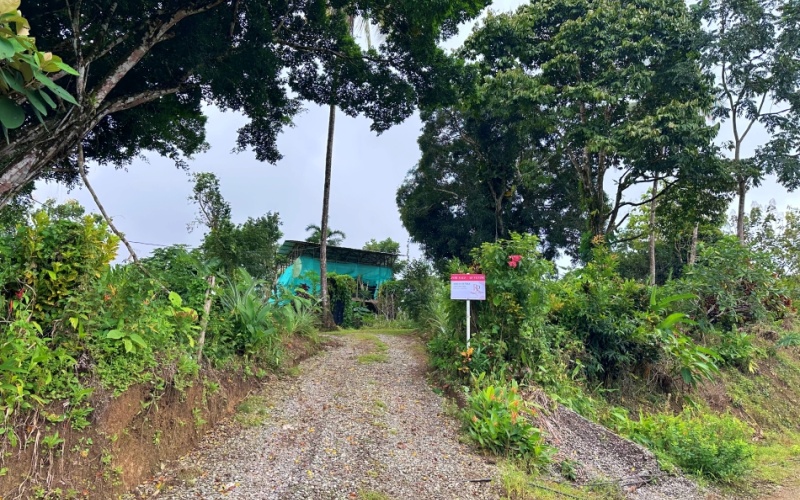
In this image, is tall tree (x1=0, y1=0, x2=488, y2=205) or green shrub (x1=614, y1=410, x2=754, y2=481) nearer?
green shrub (x1=614, y1=410, x2=754, y2=481)

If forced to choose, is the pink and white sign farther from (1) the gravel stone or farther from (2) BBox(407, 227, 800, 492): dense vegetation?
(1) the gravel stone

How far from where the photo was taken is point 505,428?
4.29 meters

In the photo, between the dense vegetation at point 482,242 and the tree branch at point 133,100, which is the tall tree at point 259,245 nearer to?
the dense vegetation at point 482,242

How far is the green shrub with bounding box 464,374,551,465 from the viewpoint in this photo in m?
4.18

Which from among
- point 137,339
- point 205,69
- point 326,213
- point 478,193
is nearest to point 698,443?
point 137,339

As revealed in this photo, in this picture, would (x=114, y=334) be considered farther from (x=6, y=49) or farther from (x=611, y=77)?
(x=611, y=77)

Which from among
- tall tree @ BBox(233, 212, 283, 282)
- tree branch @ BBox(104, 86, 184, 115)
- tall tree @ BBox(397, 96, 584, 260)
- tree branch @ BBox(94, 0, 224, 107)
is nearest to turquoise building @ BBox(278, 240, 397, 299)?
tall tree @ BBox(397, 96, 584, 260)

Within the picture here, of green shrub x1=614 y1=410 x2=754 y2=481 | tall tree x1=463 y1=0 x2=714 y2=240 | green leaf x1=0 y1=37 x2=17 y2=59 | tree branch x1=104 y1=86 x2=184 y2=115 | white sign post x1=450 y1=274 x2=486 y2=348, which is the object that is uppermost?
tall tree x1=463 y1=0 x2=714 y2=240

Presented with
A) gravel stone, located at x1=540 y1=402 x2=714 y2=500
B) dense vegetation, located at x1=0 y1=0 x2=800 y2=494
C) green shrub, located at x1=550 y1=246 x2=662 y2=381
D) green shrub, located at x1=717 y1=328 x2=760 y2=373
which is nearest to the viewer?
dense vegetation, located at x1=0 y1=0 x2=800 y2=494

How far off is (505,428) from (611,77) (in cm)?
1037

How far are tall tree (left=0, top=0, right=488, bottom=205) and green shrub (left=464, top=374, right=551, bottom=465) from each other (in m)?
5.62

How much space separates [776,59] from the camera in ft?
35.6

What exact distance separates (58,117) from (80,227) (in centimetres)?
370

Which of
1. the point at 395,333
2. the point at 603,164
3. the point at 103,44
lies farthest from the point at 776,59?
the point at 103,44
